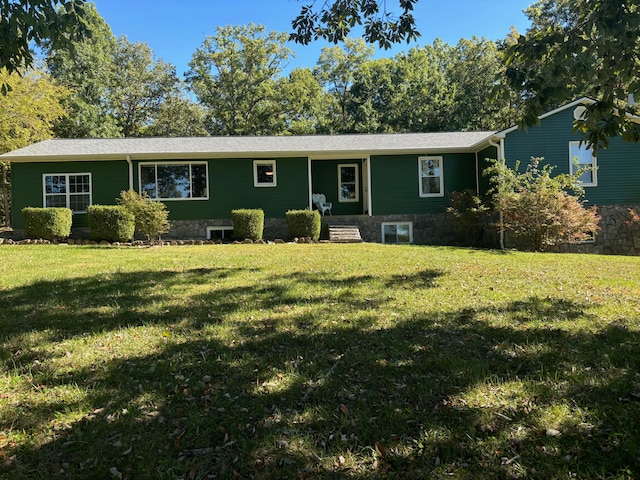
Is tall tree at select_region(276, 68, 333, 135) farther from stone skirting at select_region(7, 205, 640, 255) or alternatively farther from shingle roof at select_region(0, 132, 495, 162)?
stone skirting at select_region(7, 205, 640, 255)

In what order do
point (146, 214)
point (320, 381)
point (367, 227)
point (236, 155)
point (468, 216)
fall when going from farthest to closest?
1. point (367, 227)
2. point (236, 155)
3. point (468, 216)
4. point (146, 214)
5. point (320, 381)

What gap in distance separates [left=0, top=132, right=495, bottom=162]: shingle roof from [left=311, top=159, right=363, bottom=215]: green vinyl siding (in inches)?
36.3

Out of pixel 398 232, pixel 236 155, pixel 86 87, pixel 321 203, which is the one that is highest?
pixel 86 87

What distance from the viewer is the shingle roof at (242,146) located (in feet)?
47.3

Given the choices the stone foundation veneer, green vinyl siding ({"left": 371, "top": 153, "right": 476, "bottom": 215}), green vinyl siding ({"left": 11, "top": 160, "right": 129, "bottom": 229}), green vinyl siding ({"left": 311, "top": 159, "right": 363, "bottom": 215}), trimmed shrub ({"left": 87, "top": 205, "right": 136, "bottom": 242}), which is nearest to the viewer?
trimmed shrub ({"left": 87, "top": 205, "right": 136, "bottom": 242})

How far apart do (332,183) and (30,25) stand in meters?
14.0

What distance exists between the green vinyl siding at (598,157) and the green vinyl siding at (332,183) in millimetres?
5780

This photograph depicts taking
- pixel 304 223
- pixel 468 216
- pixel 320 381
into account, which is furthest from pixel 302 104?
pixel 320 381

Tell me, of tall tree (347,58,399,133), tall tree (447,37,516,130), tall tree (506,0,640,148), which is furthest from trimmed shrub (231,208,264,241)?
tall tree (447,37,516,130)

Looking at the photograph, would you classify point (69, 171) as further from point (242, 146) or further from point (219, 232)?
point (242, 146)

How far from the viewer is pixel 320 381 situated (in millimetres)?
3182

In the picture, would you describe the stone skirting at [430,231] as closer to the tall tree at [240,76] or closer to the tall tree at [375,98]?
the tall tree at [375,98]

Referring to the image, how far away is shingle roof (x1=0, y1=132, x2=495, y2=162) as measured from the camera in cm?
Answer: 1441

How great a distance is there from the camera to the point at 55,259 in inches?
352
